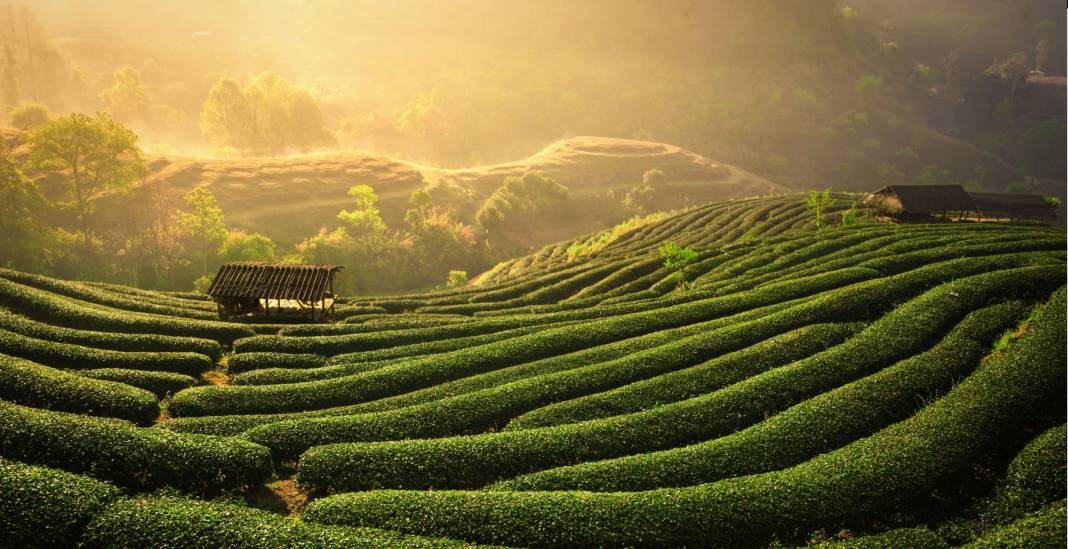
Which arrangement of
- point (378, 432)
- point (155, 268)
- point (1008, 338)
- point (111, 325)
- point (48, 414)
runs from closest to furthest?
point (48, 414)
point (378, 432)
point (1008, 338)
point (111, 325)
point (155, 268)

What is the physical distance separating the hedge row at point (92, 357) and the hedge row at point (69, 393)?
233 cm

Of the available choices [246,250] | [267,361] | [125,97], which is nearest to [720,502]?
[267,361]

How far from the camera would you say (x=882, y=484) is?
1827 cm

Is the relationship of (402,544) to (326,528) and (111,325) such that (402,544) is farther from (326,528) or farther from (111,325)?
(111,325)

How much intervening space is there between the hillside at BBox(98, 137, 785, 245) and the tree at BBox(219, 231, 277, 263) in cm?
1343

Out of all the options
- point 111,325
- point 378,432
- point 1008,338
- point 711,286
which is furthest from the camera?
point 711,286

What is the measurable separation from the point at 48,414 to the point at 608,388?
23889mm

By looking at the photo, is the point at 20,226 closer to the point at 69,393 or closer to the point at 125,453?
the point at 69,393

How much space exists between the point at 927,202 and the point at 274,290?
60.9m

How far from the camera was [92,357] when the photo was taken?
28.7 m

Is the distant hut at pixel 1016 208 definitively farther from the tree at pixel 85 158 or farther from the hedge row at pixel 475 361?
the tree at pixel 85 158

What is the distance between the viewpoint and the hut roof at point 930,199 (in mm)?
53500

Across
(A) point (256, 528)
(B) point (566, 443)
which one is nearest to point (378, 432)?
(A) point (256, 528)

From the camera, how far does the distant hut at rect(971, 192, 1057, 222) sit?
54.7m
